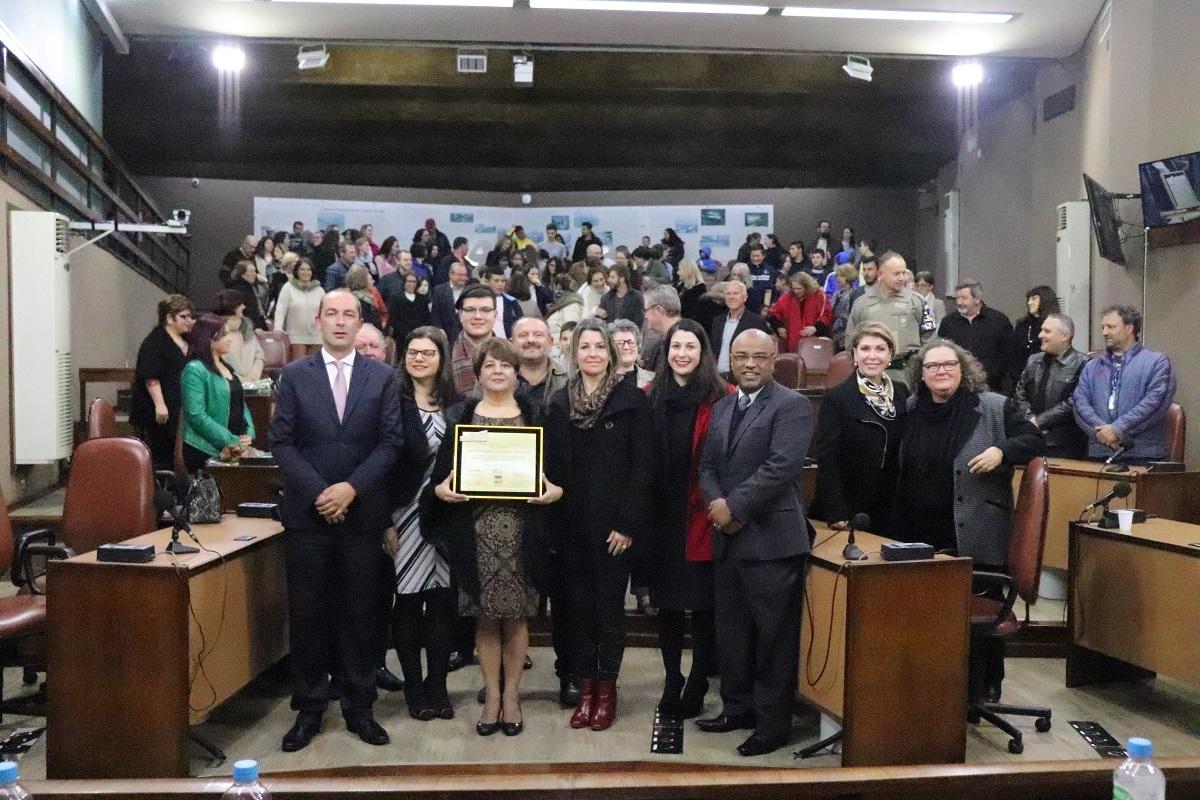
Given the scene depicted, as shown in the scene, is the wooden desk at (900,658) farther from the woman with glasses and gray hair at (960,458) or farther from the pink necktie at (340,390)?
the pink necktie at (340,390)

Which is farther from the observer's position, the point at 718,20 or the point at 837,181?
the point at 837,181

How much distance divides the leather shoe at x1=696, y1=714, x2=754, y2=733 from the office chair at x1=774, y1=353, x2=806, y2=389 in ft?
11.5

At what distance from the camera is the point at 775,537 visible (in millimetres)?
3795

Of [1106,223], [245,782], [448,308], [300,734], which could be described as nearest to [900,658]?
[300,734]

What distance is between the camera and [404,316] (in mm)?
9023

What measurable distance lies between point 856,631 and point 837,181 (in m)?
12.6

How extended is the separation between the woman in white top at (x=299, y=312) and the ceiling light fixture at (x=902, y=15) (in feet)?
14.3

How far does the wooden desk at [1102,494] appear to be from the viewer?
5.44 metres

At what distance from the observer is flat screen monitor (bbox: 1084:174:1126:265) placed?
8469 mm

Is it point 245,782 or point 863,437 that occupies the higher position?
point 863,437

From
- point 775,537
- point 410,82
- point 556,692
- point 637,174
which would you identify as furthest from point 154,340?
point 637,174

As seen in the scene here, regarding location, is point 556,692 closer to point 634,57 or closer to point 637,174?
point 634,57

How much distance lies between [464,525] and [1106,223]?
21.1 ft

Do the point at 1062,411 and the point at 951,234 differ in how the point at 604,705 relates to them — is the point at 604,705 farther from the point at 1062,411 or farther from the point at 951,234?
the point at 951,234
